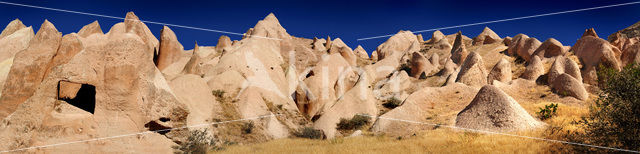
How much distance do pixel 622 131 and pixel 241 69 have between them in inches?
822

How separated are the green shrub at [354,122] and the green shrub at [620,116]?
11470 mm

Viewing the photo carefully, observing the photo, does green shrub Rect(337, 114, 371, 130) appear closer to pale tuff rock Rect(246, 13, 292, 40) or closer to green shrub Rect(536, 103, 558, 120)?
green shrub Rect(536, 103, 558, 120)

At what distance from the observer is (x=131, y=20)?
21062 mm

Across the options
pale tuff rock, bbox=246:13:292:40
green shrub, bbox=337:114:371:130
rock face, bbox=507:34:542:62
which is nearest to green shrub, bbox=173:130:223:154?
green shrub, bbox=337:114:371:130

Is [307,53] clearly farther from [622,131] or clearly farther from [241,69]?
[622,131]

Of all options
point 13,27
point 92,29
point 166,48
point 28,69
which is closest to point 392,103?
point 166,48

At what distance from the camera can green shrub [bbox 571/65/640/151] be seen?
750 centimetres

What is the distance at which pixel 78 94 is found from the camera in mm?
10008

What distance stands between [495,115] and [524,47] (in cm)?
3101

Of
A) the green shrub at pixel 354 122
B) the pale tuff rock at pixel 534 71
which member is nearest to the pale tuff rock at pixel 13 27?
the green shrub at pixel 354 122

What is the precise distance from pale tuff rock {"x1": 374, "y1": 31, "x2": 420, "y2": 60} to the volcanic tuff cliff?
20858 millimetres

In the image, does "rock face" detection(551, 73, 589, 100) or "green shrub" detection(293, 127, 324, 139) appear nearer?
"green shrub" detection(293, 127, 324, 139)

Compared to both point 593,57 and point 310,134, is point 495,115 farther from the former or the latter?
point 593,57

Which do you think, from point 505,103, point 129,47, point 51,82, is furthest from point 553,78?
point 51,82
